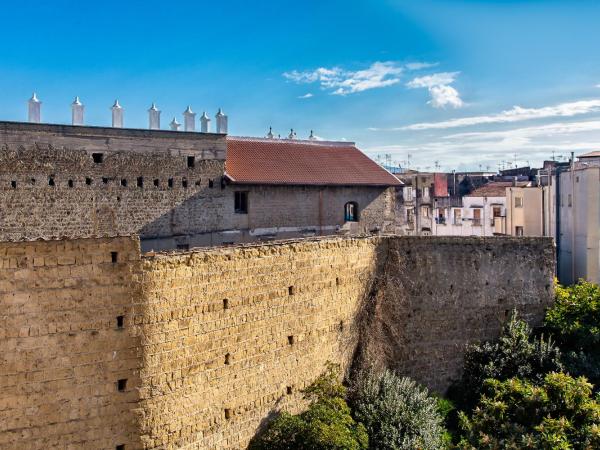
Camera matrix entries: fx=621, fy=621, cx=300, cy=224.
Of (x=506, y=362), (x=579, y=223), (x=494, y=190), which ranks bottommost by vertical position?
(x=506, y=362)

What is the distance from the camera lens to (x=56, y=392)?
9297 millimetres

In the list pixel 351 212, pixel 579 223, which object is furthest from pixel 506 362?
pixel 351 212

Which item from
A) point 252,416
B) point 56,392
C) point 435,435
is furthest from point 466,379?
point 56,392

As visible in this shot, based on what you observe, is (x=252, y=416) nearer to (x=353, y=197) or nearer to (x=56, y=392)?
(x=56, y=392)

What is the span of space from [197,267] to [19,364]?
11.0ft

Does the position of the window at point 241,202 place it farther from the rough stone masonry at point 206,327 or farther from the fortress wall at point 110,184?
the rough stone masonry at point 206,327

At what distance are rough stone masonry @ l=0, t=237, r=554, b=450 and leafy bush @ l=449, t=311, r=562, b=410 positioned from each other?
16.2 inches

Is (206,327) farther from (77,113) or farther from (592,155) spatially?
(592,155)

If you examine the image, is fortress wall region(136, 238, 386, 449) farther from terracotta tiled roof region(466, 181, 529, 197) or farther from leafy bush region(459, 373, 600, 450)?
terracotta tiled roof region(466, 181, 529, 197)

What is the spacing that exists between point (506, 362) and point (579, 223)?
8351 mm

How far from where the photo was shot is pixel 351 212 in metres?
24.8

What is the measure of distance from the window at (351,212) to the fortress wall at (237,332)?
931 centimetres

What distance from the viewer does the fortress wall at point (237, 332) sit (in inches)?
410

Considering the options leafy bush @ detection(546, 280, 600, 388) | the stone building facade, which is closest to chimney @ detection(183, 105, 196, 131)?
the stone building facade
